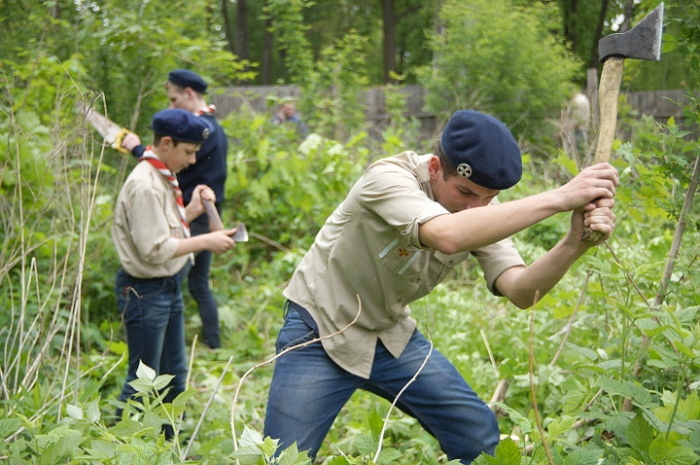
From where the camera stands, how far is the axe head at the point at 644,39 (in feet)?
8.28

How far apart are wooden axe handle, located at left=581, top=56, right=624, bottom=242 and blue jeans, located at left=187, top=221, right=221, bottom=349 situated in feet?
12.6

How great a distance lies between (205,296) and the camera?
6.03 m

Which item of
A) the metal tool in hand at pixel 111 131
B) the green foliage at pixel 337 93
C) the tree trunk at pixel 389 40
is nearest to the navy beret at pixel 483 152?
the metal tool in hand at pixel 111 131

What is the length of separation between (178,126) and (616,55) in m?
2.41

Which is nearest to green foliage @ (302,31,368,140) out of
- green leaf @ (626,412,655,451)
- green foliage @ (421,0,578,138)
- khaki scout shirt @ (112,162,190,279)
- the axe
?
green foliage @ (421,0,578,138)

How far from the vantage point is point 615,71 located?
8.60 feet

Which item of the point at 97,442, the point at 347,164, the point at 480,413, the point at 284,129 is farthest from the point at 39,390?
the point at 284,129

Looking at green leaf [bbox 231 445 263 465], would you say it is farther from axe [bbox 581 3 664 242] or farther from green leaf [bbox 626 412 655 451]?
axe [bbox 581 3 664 242]

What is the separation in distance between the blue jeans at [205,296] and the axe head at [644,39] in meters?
3.91

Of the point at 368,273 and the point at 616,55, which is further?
the point at 368,273

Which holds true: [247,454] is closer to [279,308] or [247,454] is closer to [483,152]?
[483,152]

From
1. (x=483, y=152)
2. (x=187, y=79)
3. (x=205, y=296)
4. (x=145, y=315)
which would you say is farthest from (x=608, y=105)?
(x=205, y=296)

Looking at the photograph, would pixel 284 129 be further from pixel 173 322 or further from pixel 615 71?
pixel 615 71

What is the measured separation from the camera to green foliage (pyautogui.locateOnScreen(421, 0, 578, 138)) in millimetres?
12969
